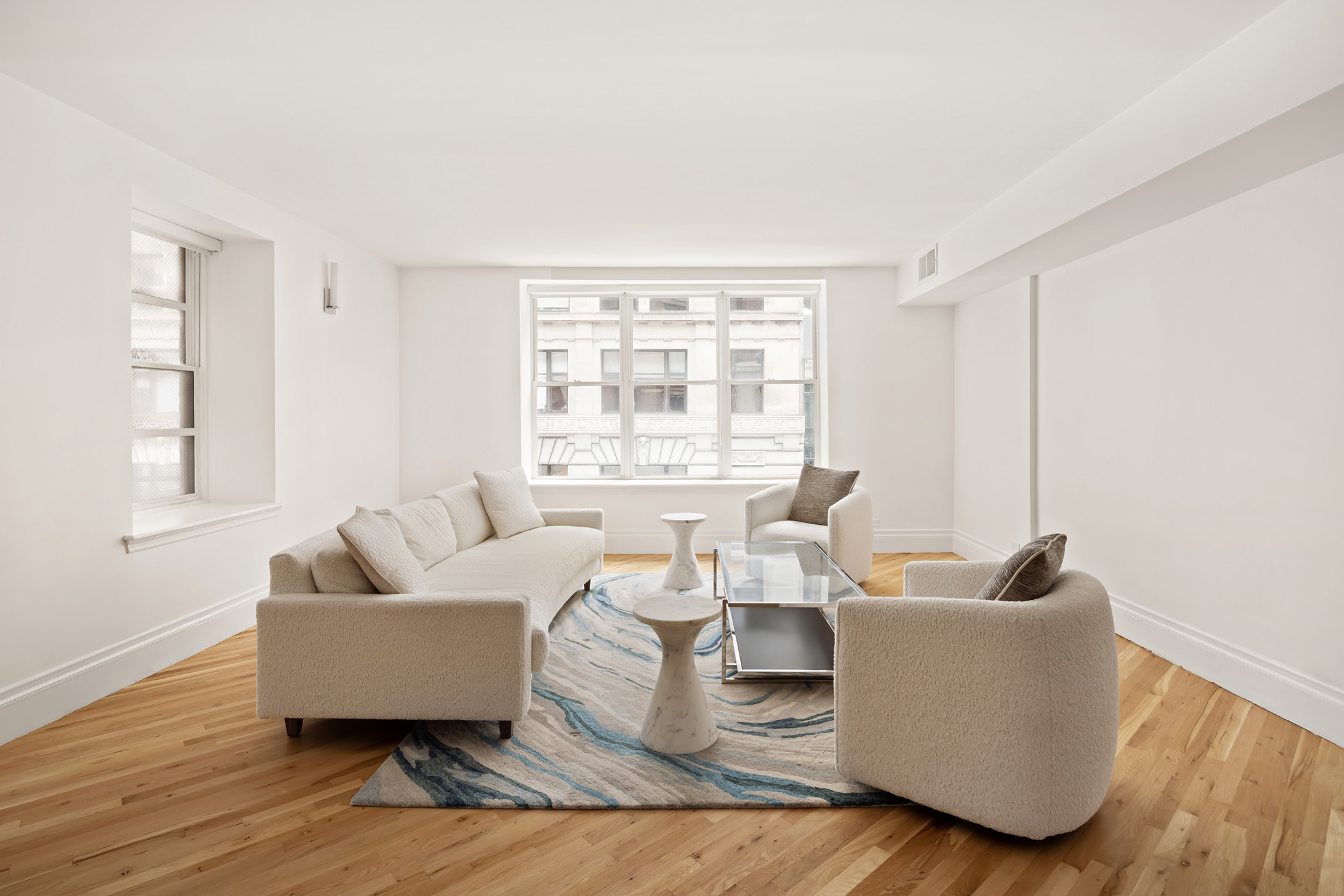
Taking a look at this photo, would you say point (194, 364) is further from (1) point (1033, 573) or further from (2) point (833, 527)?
(1) point (1033, 573)

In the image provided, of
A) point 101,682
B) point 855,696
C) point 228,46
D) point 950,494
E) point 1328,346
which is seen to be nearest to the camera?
point 855,696

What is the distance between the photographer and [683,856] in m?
1.85

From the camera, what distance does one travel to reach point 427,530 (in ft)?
11.6

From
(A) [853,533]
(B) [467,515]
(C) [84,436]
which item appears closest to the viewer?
(C) [84,436]

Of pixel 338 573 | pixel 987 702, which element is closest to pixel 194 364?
pixel 338 573

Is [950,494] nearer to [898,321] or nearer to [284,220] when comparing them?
[898,321]

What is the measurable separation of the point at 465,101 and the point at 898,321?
4.27m

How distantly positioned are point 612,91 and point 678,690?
2.31 metres

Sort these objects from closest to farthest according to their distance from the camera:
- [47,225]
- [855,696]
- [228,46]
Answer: [855,696]
[228,46]
[47,225]

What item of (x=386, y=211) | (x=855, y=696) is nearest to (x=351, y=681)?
(x=855, y=696)

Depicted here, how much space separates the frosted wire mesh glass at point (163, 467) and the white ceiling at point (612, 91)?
60.0 inches

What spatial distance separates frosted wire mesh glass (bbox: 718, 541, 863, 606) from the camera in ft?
9.80

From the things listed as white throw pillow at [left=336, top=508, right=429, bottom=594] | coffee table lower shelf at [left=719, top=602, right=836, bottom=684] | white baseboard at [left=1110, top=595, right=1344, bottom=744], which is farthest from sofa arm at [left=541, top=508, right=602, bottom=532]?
white baseboard at [left=1110, top=595, right=1344, bottom=744]

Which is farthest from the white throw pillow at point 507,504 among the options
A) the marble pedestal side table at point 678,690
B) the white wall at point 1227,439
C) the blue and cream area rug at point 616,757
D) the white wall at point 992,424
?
the white wall at point 1227,439
